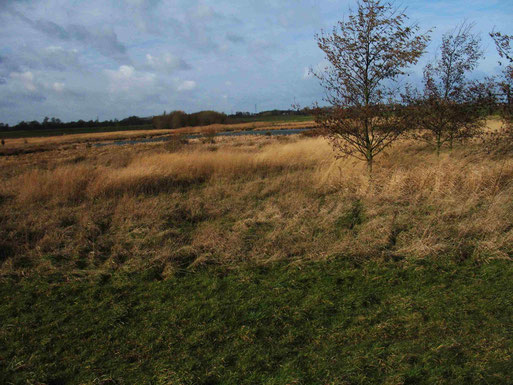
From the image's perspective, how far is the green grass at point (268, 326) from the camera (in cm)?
269

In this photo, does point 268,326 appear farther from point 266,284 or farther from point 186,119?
point 186,119

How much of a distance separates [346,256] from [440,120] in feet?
23.6

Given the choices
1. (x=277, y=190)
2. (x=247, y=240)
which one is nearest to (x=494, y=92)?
(x=277, y=190)

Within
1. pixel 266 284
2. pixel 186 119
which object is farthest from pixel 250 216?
pixel 186 119

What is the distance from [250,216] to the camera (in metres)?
6.91

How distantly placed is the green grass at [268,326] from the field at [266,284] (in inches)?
0.6

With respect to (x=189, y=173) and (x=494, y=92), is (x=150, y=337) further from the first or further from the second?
(x=494, y=92)

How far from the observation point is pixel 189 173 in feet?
34.7

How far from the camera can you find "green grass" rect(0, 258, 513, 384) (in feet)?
8.82

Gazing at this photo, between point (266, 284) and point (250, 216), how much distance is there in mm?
2810

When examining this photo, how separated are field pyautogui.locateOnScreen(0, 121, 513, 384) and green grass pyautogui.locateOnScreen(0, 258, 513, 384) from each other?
2 centimetres

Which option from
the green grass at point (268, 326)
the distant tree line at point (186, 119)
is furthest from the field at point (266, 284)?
the distant tree line at point (186, 119)

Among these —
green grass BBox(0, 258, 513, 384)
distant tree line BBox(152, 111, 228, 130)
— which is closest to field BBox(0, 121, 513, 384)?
green grass BBox(0, 258, 513, 384)

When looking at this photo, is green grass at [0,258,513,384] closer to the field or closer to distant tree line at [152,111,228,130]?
the field
